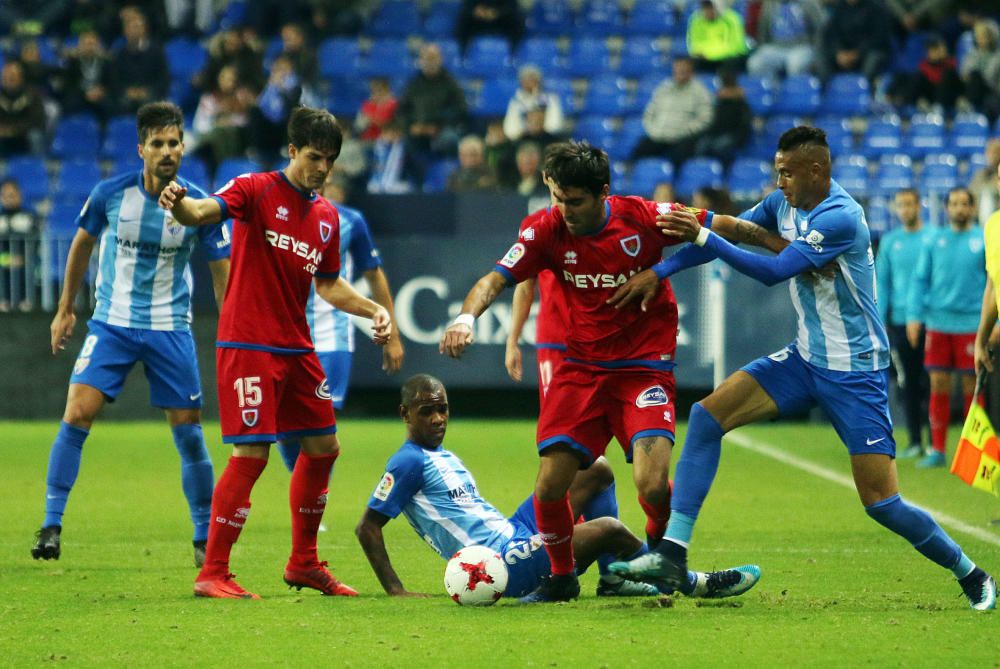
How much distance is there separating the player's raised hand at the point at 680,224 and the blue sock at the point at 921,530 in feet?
4.39

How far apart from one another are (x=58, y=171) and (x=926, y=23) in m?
11.5

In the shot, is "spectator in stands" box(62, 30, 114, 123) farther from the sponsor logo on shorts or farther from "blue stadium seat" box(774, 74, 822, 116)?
the sponsor logo on shorts

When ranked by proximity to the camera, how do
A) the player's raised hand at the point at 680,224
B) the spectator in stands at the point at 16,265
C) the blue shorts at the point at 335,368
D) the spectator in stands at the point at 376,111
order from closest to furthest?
1. the player's raised hand at the point at 680,224
2. the blue shorts at the point at 335,368
3. the spectator in stands at the point at 16,265
4. the spectator in stands at the point at 376,111

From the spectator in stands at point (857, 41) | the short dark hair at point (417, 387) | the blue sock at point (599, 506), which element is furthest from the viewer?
the spectator in stands at point (857, 41)

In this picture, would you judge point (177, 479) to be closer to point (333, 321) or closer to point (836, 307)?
point (333, 321)

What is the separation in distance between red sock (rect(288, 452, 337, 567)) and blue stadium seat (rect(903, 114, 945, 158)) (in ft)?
44.9

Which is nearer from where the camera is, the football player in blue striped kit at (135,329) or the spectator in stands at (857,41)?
the football player in blue striped kit at (135,329)

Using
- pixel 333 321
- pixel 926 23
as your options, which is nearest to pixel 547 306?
pixel 333 321

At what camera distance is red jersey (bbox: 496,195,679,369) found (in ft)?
21.3

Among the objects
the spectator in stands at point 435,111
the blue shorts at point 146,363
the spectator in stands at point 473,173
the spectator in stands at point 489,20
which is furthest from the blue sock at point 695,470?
the spectator in stands at point 489,20

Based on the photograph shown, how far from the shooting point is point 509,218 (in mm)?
15945

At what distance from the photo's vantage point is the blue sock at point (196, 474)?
794 cm

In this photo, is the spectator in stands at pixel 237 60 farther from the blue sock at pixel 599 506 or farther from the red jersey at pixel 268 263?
the blue sock at pixel 599 506

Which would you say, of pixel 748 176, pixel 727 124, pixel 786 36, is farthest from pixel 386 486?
pixel 786 36
